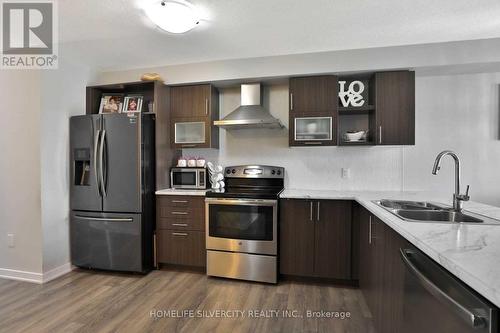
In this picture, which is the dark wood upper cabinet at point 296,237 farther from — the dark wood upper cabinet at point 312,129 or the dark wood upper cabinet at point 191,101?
the dark wood upper cabinet at point 191,101

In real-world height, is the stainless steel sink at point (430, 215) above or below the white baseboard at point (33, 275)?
above

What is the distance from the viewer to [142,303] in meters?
2.19

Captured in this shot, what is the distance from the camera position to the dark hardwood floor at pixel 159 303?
1.88 meters

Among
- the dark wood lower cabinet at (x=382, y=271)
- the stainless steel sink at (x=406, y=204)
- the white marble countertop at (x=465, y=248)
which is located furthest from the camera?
the stainless steel sink at (x=406, y=204)

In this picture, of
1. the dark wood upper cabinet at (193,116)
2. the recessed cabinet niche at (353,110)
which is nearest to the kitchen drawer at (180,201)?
the dark wood upper cabinet at (193,116)

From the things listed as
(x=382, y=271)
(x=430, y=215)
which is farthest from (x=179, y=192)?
(x=430, y=215)

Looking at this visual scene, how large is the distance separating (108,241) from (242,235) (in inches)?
58.8

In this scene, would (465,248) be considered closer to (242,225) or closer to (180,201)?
(242,225)

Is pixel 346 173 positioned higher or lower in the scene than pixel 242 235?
higher

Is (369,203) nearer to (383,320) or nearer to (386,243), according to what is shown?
(386,243)

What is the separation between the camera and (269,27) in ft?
7.20

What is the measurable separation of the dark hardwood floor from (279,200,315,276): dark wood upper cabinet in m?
0.19

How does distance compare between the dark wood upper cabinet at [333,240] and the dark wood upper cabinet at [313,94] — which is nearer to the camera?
the dark wood upper cabinet at [333,240]

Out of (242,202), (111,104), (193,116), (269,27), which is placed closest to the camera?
(269,27)
